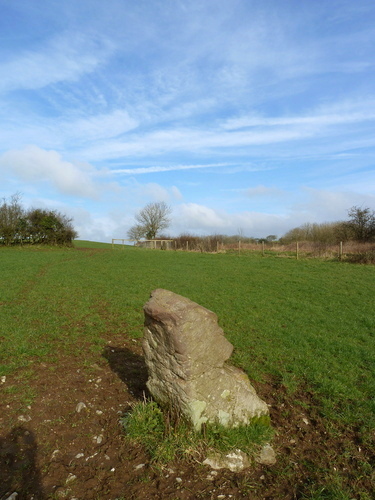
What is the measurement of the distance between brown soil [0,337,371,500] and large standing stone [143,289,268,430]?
572 millimetres

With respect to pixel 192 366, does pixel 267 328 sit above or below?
below

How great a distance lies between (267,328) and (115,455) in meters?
6.03

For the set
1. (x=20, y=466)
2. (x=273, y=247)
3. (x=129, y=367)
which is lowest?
(x=20, y=466)

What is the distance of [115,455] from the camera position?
3.95 m

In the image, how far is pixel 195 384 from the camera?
13.5 ft

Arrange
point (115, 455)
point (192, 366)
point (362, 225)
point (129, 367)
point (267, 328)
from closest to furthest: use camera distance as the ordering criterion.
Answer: point (115, 455) < point (192, 366) < point (129, 367) < point (267, 328) < point (362, 225)

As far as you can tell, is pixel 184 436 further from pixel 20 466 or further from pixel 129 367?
pixel 129 367

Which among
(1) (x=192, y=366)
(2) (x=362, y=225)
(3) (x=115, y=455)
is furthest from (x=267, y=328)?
(2) (x=362, y=225)

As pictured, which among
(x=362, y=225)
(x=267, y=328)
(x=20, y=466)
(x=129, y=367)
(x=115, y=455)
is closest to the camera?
(x=20, y=466)

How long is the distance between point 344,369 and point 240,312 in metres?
4.70

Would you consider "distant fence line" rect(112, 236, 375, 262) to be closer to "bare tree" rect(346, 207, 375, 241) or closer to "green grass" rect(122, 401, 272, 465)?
"bare tree" rect(346, 207, 375, 241)

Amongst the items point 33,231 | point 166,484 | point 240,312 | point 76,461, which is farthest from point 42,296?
point 33,231

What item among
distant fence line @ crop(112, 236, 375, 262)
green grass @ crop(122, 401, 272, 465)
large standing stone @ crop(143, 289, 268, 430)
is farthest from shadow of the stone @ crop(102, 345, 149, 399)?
distant fence line @ crop(112, 236, 375, 262)

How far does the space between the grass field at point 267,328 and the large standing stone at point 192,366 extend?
106 cm
